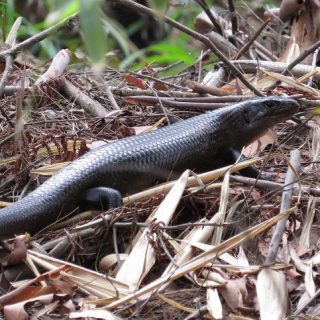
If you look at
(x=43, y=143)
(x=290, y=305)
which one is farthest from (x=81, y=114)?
(x=290, y=305)

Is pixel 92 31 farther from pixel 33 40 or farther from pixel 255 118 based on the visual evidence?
pixel 255 118

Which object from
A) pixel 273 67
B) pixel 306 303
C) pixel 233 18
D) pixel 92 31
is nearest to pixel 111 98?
pixel 273 67

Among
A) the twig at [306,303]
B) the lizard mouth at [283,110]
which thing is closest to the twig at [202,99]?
the lizard mouth at [283,110]

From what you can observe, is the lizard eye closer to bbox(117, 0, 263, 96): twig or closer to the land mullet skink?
the land mullet skink

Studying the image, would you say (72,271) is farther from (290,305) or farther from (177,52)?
(177,52)

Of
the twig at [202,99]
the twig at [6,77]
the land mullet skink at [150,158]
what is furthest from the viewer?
the twig at [202,99]

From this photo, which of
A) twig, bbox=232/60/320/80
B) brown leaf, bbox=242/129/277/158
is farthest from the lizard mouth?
twig, bbox=232/60/320/80

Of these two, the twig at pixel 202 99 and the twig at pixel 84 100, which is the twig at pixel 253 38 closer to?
the twig at pixel 202 99

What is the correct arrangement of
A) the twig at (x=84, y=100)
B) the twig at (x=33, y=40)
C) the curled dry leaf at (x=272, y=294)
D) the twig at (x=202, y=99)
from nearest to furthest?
1. the curled dry leaf at (x=272, y=294)
2. the twig at (x=33, y=40)
3. the twig at (x=202, y=99)
4. the twig at (x=84, y=100)
